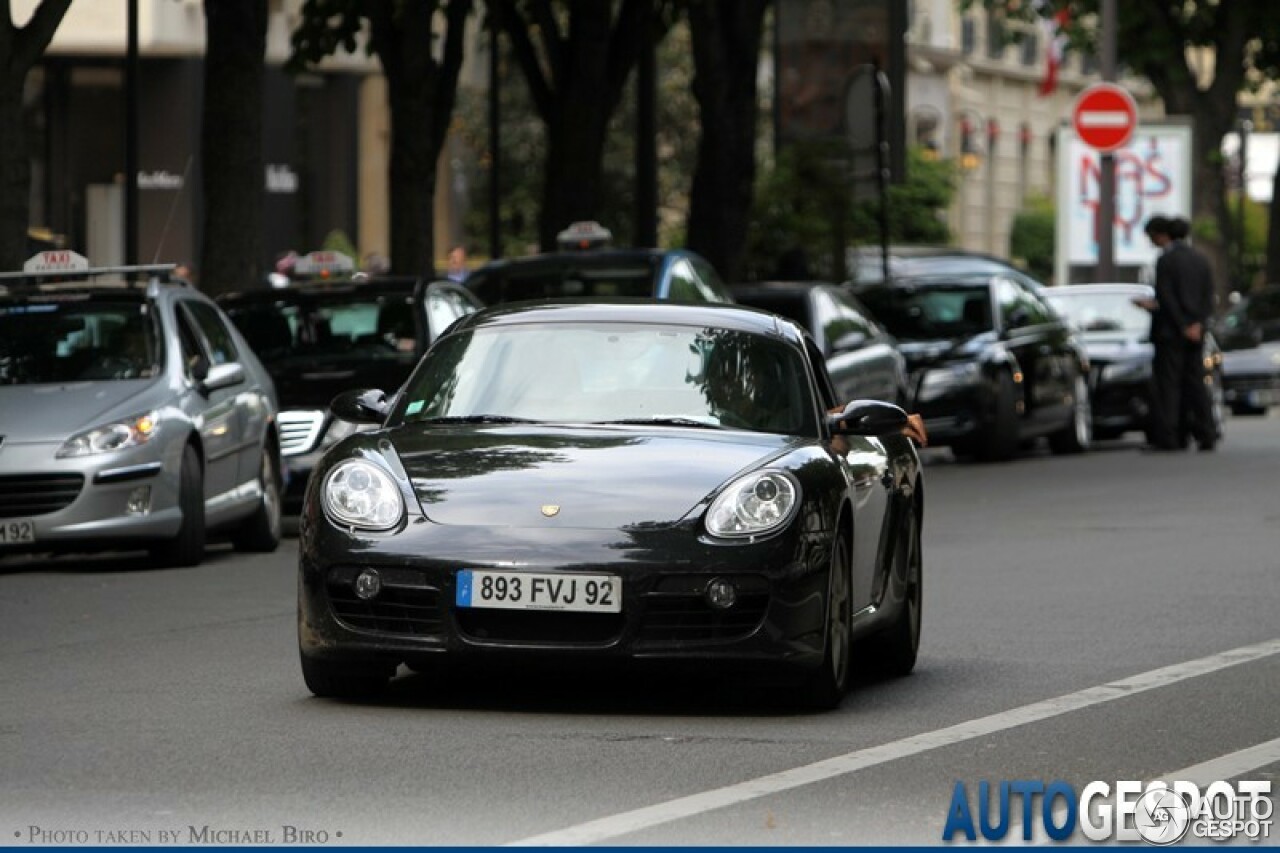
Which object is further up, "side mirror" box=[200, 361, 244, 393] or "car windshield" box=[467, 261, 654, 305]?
"car windshield" box=[467, 261, 654, 305]

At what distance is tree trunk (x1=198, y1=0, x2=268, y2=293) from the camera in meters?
22.6

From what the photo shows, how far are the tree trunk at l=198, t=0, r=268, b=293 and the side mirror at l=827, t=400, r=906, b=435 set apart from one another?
40.8 ft

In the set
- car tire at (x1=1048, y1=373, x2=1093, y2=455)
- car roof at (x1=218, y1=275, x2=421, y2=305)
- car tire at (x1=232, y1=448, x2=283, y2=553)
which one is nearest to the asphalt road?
car tire at (x1=232, y1=448, x2=283, y2=553)

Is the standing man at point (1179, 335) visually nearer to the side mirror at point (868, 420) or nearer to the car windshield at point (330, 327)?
the car windshield at point (330, 327)

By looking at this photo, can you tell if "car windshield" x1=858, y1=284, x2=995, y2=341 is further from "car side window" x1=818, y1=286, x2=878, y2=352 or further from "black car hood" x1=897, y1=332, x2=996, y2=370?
"car side window" x1=818, y1=286, x2=878, y2=352

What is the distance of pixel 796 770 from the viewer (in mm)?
8641

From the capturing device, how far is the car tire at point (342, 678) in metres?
10.0

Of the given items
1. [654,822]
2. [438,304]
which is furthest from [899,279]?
[654,822]

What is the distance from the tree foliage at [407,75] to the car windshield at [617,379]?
15.3 m

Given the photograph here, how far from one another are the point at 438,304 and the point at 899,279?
29.4 feet

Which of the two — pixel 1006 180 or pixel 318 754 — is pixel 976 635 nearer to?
pixel 318 754

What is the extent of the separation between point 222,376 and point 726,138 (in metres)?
14.1

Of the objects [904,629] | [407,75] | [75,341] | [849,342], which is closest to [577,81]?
[407,75]

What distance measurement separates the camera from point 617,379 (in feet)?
35.2
